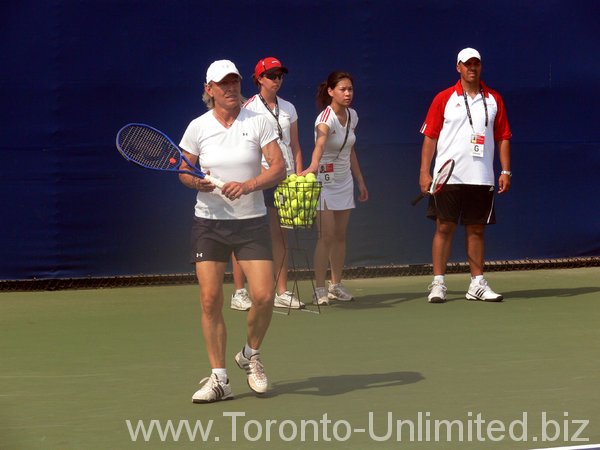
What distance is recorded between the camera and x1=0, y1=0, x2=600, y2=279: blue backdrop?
10.5 meters

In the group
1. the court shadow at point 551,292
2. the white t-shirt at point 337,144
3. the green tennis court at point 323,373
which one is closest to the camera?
the green tennis court at point 323,373

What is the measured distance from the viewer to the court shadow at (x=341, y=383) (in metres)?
6.59

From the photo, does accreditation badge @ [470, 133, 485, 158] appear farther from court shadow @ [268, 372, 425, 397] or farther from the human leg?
the human leg

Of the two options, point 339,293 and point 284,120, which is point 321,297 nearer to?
point 339,293

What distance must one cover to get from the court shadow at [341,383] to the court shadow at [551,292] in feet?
10.8

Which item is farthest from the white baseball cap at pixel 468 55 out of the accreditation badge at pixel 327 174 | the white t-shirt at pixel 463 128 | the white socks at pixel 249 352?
the white socks at pixel 249 352

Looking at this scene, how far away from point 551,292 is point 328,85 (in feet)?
8.23

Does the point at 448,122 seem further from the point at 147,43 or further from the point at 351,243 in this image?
the point at 147,43

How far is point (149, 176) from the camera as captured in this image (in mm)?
10742

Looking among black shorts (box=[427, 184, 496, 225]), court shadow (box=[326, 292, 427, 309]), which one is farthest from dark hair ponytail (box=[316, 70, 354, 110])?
court shadow (box=[326, 292, 427, 309])

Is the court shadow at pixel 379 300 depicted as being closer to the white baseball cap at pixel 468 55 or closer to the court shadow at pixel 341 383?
the white baseball cap at pixel 468 55

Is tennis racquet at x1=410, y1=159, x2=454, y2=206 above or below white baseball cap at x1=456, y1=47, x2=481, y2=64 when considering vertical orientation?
below

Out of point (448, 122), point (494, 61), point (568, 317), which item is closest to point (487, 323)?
point (568, 317)

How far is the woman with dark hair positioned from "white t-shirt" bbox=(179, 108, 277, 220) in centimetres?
292
